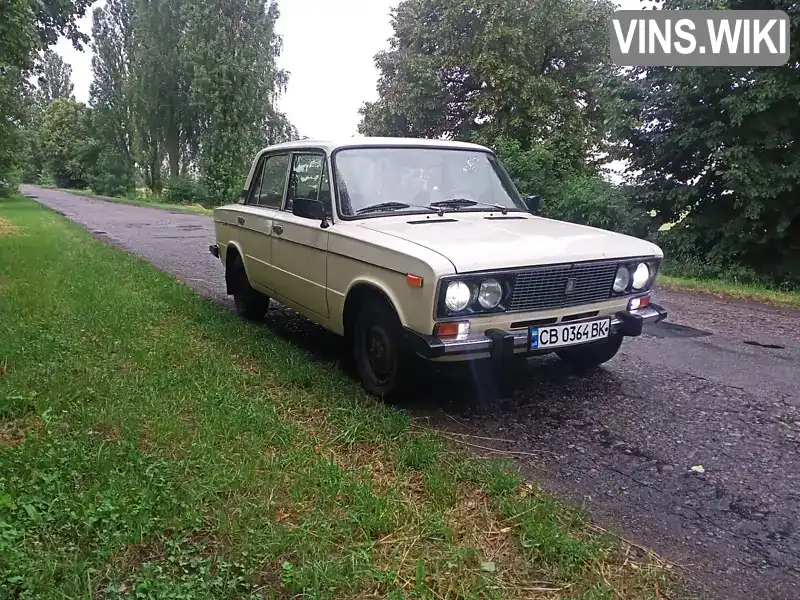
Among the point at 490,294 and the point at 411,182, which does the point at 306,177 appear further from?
the point at 490,294

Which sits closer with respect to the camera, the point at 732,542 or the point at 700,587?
the point at 700,587

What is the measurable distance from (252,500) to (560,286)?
2.23 m

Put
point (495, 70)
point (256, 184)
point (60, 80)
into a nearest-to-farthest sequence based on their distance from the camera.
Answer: point (256, 184) → point (495, 70) → point (60, 80)

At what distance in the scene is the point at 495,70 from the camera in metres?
23.8

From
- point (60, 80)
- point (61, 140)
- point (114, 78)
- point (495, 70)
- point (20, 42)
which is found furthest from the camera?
point (60, 80)

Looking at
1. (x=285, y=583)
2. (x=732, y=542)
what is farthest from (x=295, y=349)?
(x=732, y=542)

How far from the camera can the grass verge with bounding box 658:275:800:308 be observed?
929cm

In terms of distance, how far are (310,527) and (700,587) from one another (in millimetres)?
1559

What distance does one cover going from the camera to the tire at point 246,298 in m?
6.56

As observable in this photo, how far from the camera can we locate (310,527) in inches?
107

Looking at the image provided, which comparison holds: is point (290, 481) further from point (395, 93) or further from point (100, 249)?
point (395, 93)

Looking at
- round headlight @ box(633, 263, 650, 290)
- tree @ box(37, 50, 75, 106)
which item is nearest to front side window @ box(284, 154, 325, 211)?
round headlight @ box(633, 263, 650, 290)

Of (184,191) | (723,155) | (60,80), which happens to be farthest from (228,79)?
(60,80)

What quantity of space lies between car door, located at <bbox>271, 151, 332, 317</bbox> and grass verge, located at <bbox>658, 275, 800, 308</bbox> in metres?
7.03
